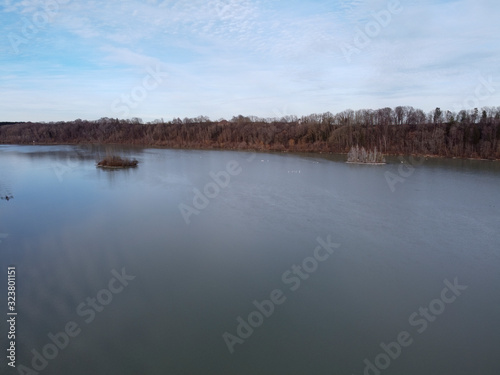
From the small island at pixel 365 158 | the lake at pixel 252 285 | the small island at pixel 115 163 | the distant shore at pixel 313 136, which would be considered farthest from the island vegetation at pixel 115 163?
the distant shore at pixel 313 136

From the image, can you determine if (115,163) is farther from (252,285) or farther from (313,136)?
(313,136)

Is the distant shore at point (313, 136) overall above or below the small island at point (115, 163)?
above

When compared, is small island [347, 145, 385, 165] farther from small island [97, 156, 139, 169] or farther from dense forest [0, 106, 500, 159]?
small island [97, 156, 139, 169]

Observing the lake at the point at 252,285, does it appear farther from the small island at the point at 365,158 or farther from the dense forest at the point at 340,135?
the dense forest at the point at 340,135

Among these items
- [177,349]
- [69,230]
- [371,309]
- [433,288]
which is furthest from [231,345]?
[69,230]

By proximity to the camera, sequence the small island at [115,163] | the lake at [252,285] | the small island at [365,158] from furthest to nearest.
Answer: the small island at [365,158] → the small island at [115,163] → the lake at [252,285]


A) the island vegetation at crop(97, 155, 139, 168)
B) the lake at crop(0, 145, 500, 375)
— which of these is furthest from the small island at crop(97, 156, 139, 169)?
the lake at crop(0, 145, 500, 375)
